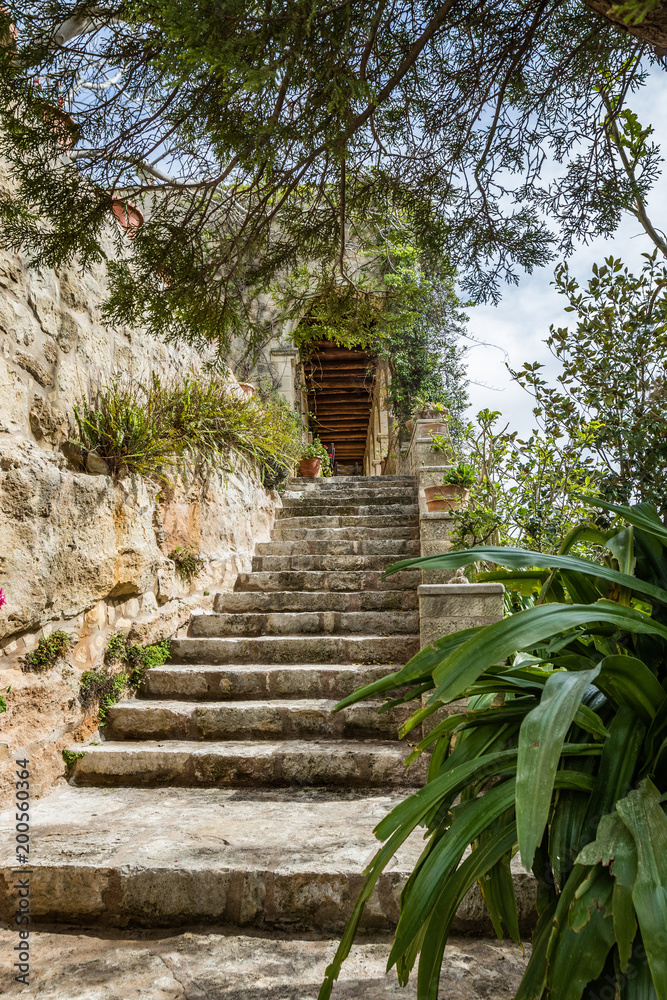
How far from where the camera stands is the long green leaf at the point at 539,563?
1.11 metres

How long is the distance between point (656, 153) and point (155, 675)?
9.70 feet

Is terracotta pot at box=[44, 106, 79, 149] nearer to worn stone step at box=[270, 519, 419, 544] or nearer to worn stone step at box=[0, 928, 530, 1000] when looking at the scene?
worn stone step at box=[0, 928, 530, 1000]

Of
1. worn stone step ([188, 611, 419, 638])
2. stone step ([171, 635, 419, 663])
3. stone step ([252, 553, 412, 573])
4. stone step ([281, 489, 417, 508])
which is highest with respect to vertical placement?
stone step ([281, 489, 417, 508])

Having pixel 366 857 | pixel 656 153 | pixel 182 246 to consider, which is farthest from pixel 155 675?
pixel 656 153

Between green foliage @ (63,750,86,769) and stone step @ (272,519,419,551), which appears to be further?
stone step @ (272,519,419,551)

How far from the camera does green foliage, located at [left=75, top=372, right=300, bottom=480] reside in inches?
108

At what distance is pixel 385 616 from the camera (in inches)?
132

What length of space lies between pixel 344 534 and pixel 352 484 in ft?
4.82

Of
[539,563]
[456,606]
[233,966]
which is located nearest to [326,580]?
[456,606]

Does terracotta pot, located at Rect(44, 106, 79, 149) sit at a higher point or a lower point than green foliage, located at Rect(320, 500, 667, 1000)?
higher

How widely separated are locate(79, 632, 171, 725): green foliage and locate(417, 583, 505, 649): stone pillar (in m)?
1.45

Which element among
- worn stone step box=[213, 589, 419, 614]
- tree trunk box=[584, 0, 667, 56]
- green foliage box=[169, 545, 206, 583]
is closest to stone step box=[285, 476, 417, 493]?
worn stone step box=[213, 589, 419, 614]

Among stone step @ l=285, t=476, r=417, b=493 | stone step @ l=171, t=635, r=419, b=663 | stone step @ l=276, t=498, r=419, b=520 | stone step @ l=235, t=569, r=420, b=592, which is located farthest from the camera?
stone step @ l=285, t=476, r=417, b=493

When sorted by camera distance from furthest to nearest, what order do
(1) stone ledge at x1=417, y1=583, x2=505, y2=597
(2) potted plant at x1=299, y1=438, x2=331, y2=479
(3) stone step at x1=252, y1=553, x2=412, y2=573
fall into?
1. (2) potted plant at x1=299, y1=438, x2=331, y2=479
2. (3) stone step at x1=252, y1=553, x2=412, y2=573
3. (1) stone ledge at x1=417, y1=583, x2=505, y2=597
